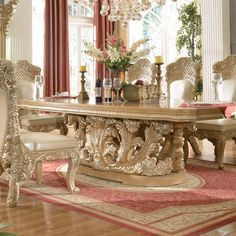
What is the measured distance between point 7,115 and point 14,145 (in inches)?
8.6

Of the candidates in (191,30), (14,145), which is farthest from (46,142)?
(191,30)

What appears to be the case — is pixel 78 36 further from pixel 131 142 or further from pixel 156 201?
pixel 156 201

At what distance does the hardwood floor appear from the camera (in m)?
2.55

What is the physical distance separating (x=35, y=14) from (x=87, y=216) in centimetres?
685

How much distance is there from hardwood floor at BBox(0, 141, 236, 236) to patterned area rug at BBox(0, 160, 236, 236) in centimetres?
8

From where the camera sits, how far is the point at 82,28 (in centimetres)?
980

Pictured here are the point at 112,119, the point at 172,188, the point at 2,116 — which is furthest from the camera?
the point at 112,119

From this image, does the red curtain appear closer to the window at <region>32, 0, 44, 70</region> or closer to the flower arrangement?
the window at <region>32, 0, 44, 70</region>

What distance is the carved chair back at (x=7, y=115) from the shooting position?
10.0 ft

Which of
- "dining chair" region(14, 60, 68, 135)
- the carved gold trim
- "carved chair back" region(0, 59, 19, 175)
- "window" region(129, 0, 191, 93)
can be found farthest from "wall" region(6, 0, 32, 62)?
"carved chair back" region(0, 59, 19, 175)

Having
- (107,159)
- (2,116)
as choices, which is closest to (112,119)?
(107,159)

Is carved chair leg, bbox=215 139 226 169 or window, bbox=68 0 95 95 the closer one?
carved chair leg, bbox=215 139 226 169

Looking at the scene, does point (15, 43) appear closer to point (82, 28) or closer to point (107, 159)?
point (82, 28)

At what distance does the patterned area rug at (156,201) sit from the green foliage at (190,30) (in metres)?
4.57
